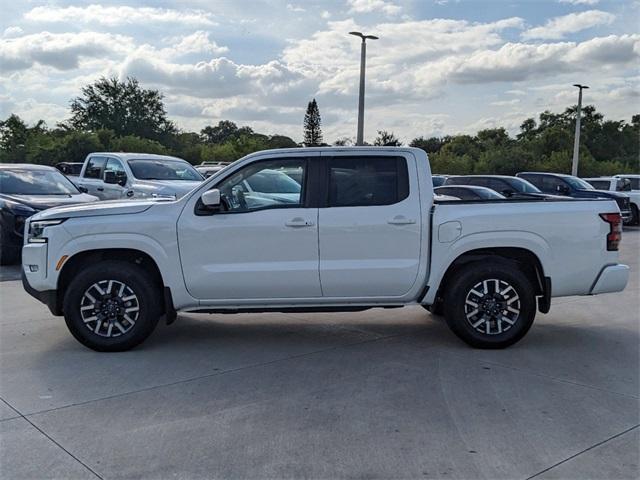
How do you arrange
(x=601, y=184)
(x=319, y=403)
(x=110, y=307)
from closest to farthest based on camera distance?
1. (x=319, y=403)
2. (x=110, y=307)
3. (x=601, y=184)

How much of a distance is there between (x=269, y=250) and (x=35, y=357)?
2337mm

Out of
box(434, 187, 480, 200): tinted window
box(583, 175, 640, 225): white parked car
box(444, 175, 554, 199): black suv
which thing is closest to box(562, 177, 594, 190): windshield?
box(583, 175, 640, 225): white parked car

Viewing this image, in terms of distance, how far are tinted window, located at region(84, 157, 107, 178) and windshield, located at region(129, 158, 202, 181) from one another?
135cm

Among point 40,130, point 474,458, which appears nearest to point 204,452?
point 474,458

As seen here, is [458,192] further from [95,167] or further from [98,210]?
[98,210]

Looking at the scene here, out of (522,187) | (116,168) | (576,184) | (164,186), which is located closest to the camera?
(164,186)

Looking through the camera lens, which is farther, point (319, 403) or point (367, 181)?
point (367, 181)

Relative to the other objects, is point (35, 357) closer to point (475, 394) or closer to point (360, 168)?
point (360, 168)

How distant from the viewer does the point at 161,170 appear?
14.1 metres

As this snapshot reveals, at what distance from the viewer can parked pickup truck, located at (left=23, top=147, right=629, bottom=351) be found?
5.98m

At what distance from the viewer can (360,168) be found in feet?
20.5

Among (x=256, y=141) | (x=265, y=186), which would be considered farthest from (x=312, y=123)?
(x=265, y=186)

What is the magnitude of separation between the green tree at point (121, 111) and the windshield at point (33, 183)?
45.8m

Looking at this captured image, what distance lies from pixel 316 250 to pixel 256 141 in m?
45.8
